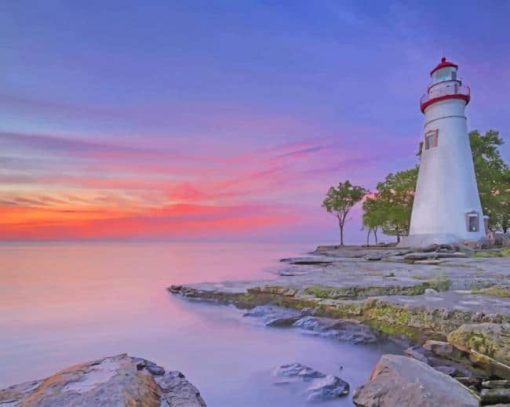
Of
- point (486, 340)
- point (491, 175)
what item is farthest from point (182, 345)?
point (491, 175)

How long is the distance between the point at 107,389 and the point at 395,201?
122 ft

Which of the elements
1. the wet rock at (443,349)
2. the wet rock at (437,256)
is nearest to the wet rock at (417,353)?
the wet rock at (443,349)

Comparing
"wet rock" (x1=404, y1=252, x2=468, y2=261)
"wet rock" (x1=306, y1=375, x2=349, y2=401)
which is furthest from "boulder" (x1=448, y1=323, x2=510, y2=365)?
"wet rock" (x1=404, y1=252, x2=468, y2=261)

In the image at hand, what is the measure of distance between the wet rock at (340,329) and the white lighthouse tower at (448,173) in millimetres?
18304

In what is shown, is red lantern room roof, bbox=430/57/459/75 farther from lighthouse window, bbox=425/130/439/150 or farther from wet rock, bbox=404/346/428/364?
wet rock, bbox=404/346/428/364

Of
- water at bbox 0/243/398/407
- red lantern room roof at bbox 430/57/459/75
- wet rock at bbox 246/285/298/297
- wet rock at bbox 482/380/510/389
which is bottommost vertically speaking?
water at bbox 0/243/398/407

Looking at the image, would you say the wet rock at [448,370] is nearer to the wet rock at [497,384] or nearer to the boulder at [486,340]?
the boulder at [486,340]

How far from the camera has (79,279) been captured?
80.1ft

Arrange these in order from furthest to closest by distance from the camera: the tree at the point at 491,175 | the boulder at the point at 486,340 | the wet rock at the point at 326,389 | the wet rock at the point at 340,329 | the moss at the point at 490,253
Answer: the tree at the point at 491,175 → the moss at the point at 490,253 → the wet rock at the point at 340,329 → the boulder at the point at 486,340 → the wet rock at the point at 326,389

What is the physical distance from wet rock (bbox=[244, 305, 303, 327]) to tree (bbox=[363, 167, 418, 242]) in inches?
1140

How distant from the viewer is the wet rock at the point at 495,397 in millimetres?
3795

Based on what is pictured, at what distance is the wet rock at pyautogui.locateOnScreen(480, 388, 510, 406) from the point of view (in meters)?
3.79

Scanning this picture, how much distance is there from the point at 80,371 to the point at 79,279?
2256cm

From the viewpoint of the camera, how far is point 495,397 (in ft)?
12.6
